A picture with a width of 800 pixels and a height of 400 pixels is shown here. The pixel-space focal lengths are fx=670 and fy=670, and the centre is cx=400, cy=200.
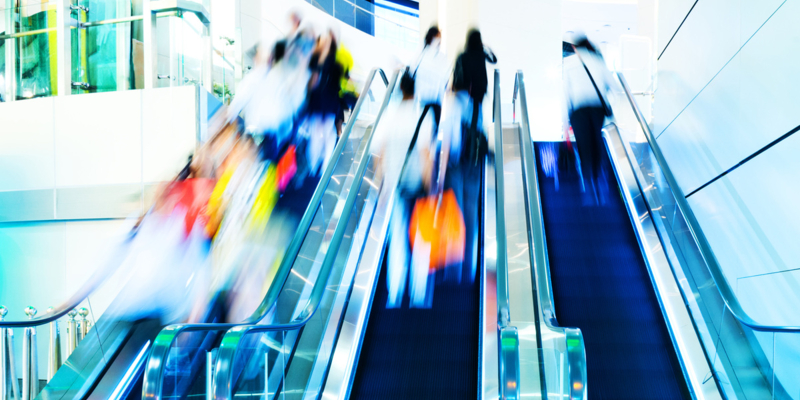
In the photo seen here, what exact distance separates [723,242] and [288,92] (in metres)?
5.22

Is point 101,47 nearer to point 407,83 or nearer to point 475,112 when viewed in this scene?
point 407,83

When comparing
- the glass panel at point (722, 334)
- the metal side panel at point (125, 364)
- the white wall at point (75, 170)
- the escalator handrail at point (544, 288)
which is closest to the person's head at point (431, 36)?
the escalator handrail at point (544, 288)

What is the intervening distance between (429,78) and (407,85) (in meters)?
0.38

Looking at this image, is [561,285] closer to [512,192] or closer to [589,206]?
[589,206]

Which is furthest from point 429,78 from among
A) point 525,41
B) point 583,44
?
point 525,41

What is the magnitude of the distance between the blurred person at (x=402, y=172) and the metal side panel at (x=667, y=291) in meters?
1.68

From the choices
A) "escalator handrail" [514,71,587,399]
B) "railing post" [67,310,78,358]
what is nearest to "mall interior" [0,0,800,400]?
"escalator handrail" [514,71,587,399]

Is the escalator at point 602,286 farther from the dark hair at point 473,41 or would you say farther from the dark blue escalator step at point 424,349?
the dark hair at point 473,41

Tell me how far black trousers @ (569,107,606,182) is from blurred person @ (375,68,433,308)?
5.44ft

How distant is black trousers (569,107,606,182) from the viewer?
22.3 ft

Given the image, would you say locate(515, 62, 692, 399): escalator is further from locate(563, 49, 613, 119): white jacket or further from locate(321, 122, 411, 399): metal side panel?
locate(321, 122, 411, 399): metal side panel

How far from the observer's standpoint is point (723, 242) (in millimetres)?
4941

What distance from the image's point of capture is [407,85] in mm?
8586

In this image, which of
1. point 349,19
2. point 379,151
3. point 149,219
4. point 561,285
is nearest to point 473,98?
point 379,151
